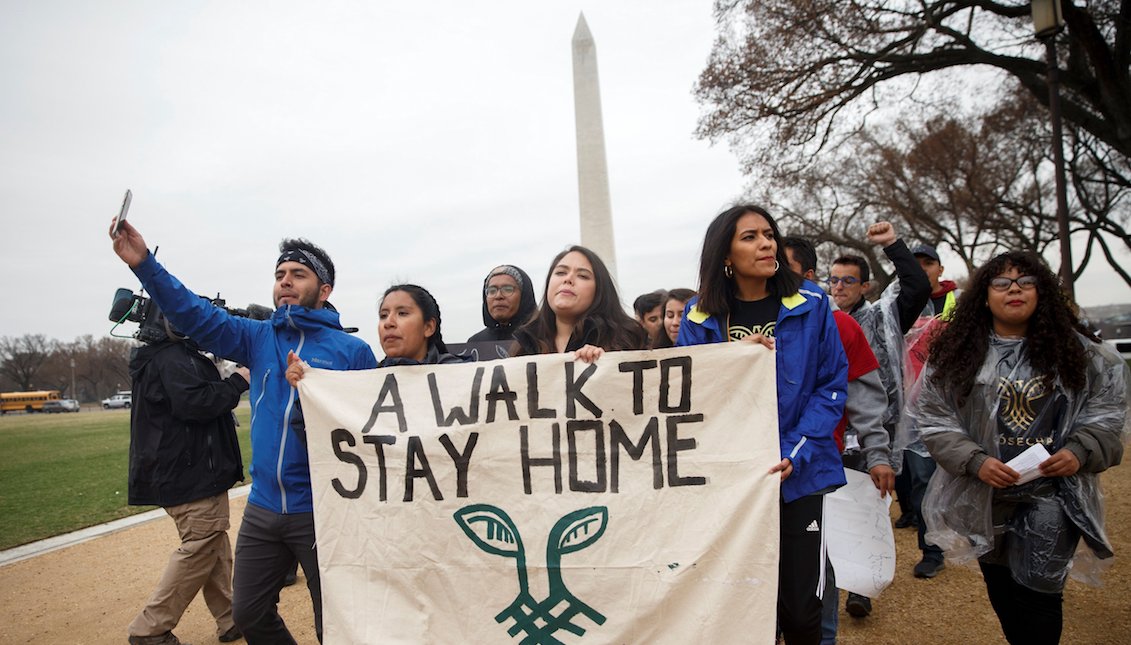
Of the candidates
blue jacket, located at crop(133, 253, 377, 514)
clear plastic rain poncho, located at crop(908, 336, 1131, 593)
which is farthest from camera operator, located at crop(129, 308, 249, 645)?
clear plastic rain poncho, located at crop(908, 336, 1131, 593)

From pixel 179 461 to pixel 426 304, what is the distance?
1.89 m

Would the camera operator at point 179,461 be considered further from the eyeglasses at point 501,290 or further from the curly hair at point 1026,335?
the curly hair at point 1026,335

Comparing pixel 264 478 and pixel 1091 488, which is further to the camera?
pixel 264 478

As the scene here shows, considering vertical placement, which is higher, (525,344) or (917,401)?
(525,344)

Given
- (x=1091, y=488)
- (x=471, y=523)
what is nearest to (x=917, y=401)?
(x=1091, y=488)

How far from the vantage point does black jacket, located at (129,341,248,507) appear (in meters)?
3.98

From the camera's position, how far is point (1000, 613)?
287 cm

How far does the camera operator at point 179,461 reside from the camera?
3910mm

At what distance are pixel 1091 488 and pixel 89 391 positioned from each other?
104593mm

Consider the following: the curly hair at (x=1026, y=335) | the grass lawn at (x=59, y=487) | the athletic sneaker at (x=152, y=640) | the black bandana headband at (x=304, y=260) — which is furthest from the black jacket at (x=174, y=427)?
the grass lawn at (x=59, y=487)

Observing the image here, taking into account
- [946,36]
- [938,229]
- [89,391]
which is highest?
[946,36]

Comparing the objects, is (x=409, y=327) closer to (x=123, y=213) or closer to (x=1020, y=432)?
(x=123, y=213)

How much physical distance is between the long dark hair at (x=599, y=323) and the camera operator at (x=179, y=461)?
208cm

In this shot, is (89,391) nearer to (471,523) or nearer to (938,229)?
(938,229)
